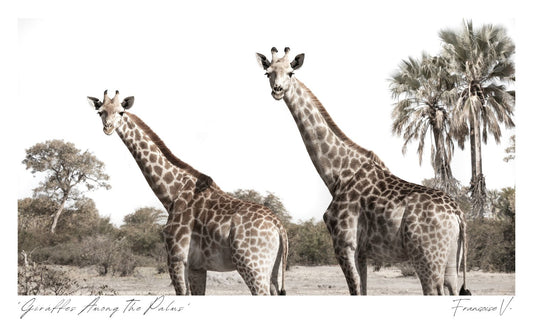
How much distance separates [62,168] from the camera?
16766 mm

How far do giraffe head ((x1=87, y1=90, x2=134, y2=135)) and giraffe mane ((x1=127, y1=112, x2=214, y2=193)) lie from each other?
0.79ft

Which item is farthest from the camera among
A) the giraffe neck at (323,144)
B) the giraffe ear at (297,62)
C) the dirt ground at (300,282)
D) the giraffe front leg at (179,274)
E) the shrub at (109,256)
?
the shrub at (109,256)

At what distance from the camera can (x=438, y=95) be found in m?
15.9

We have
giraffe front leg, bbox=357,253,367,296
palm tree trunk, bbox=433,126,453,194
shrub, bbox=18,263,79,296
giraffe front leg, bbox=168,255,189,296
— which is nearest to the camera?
giraffe front leg, bbox=168,255,189,296

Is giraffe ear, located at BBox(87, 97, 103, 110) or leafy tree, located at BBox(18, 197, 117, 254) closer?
giraffe ear, located at BBox(87, 97, 103, 110)

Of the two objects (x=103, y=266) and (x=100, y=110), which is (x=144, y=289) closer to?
(x=103, y=266)

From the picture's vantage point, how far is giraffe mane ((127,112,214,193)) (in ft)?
36.4

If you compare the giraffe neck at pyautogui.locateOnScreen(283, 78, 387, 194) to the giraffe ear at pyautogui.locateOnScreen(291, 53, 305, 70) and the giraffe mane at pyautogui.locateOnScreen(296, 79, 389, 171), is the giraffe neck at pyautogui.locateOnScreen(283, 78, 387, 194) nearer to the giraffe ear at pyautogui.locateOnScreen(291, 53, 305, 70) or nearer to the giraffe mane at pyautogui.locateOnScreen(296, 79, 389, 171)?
the giraffe mane at pyautogui.locateOnScreen(296, 79, 389, 171)

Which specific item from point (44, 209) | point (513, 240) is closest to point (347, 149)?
point (513, 240)

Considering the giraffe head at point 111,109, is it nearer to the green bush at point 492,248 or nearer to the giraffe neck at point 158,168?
the giraffe neck at point 158,168

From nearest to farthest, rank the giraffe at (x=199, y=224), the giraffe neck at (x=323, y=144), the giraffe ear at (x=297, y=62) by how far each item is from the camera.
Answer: the giraffe at (x=199, y=224) → the giraffe ear at (x=297, y=62) → the giraffe neck at (x=323, y=144)

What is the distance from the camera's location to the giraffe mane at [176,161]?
11102 millimetres

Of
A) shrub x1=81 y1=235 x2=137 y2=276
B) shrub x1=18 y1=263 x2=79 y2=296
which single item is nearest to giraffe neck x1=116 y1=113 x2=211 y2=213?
shrub x1=18 y1=263 x2=79 y2=296

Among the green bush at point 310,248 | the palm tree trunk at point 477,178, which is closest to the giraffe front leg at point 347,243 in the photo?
the green bush at point 310,248
